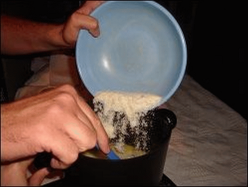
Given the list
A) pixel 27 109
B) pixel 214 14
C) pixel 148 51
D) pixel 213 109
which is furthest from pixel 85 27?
pixel 214 14

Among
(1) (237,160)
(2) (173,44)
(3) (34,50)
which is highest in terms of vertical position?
(2) (173,44)

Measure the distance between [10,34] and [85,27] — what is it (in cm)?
35

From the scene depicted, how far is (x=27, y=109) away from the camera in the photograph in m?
0.35

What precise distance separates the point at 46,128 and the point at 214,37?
131 cm

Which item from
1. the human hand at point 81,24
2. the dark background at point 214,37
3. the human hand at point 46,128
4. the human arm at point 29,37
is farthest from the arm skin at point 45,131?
the dark background at point 214,37

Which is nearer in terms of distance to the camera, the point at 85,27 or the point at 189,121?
the point at 85,27

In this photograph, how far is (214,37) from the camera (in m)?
1.48

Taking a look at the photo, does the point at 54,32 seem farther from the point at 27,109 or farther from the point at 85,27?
the point at 27,109

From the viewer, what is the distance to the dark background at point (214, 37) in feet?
4.11

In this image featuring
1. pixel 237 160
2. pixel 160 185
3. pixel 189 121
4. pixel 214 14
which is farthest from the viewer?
pixel 214 14

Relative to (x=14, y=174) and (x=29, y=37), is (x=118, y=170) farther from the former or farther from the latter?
(x=29, y=37)

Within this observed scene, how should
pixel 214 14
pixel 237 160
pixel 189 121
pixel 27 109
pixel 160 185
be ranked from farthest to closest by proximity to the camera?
pixel 214 14 < pixel 189 121 < pixel 237 160 < pixel 160 185 < pixel 27 109

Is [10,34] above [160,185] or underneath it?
above

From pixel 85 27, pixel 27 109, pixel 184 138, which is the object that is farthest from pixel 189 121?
pixel 27 109
